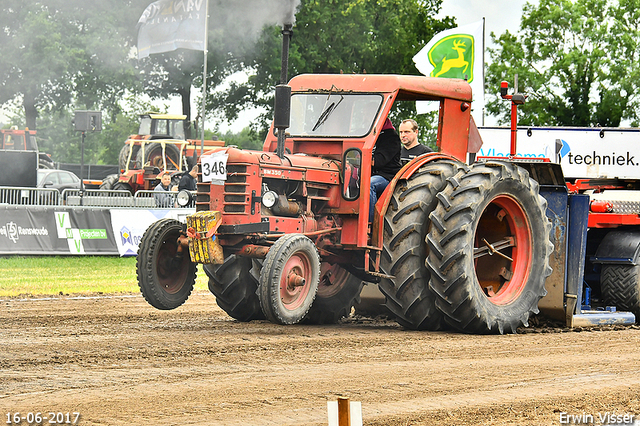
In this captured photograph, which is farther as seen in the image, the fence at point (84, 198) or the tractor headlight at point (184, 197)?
the fence at point (84, 198)

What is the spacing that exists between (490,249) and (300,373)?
125 inches

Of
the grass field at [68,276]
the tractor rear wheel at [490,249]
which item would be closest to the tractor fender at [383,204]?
the tractor rear wheel at [490,249]

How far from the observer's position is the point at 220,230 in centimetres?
726

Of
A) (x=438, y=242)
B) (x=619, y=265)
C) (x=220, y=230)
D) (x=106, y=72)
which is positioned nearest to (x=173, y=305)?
(x=220, y=230)

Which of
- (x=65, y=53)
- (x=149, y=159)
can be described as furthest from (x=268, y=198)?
(x=65, y=53)

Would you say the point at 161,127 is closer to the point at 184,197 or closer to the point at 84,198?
the point at 84,198

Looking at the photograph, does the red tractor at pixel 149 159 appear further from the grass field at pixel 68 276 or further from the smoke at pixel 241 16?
the grass field at pixel 68 276

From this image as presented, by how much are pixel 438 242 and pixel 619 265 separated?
290cm

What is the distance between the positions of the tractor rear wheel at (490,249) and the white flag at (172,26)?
16492 millimetres

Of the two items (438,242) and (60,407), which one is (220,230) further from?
(60,407)

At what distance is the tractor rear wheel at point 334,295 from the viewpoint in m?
8.38

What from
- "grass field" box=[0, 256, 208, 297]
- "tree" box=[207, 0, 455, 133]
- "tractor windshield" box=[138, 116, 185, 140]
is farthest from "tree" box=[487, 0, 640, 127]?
"grass field" box=[0, 256, 208, 297]

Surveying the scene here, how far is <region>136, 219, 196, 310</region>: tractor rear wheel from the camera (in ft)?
24.7

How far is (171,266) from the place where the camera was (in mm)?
7773
